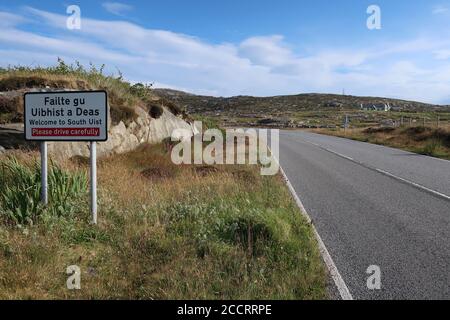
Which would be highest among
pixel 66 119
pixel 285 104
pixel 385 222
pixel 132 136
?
pixel 285 104

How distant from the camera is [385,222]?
25.0ft

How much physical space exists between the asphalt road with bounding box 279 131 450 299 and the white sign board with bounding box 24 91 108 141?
3.88 meters

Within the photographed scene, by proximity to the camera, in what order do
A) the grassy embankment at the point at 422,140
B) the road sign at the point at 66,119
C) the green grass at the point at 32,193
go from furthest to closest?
1. the grassy embankment at the point at 422,140
2. the road sign at the point at 66,119
3. the green grass at the point at 32,193

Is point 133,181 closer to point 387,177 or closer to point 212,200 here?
point 212,200

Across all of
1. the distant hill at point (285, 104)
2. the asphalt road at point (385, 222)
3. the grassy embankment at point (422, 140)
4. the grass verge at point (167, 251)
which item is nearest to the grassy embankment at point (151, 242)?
the grass verge at point (167, 251)

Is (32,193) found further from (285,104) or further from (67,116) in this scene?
(285,104)

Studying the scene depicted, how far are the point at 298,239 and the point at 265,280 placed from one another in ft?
4.81

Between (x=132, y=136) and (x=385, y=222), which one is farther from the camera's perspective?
(x=132, y=136)

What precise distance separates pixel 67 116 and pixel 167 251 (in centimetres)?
280

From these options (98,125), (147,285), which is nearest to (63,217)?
(98,125)

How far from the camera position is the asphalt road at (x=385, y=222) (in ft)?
16.6

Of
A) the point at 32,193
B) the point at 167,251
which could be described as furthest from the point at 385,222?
the point at 32,193

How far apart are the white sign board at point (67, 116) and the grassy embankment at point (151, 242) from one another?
87 cm

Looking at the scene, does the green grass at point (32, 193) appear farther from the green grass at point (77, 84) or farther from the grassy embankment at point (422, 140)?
the grassy embankment at point (422, 140)
